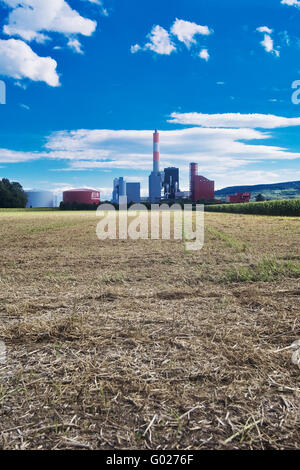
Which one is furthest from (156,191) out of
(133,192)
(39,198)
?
(39,198)

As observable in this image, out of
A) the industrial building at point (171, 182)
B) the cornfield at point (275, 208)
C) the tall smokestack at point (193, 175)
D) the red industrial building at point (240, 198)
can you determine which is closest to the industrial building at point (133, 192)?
the industrial building at point (171, 182)

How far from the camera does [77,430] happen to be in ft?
6.40

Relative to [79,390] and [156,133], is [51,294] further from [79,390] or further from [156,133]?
[156,133]

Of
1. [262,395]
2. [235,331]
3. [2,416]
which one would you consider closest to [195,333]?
[235,331]

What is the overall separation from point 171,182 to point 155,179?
5913mm

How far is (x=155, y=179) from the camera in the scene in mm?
111562

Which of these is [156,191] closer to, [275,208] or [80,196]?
[80,196]

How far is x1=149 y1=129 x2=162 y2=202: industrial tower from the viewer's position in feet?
347

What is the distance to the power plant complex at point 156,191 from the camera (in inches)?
4195

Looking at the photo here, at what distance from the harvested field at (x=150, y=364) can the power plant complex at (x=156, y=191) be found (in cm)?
9618

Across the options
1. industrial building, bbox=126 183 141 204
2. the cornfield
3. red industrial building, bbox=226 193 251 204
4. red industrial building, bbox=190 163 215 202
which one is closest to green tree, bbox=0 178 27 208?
industrial building, bbox=126 183 141 204

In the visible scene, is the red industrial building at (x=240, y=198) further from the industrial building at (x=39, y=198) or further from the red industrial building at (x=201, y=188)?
the industrial building at (x=39, y=198)

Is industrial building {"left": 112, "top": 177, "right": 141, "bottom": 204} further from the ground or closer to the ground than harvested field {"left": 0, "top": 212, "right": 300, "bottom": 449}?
further from the ground

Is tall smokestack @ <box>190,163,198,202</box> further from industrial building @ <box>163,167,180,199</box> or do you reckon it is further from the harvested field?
the harvested field
